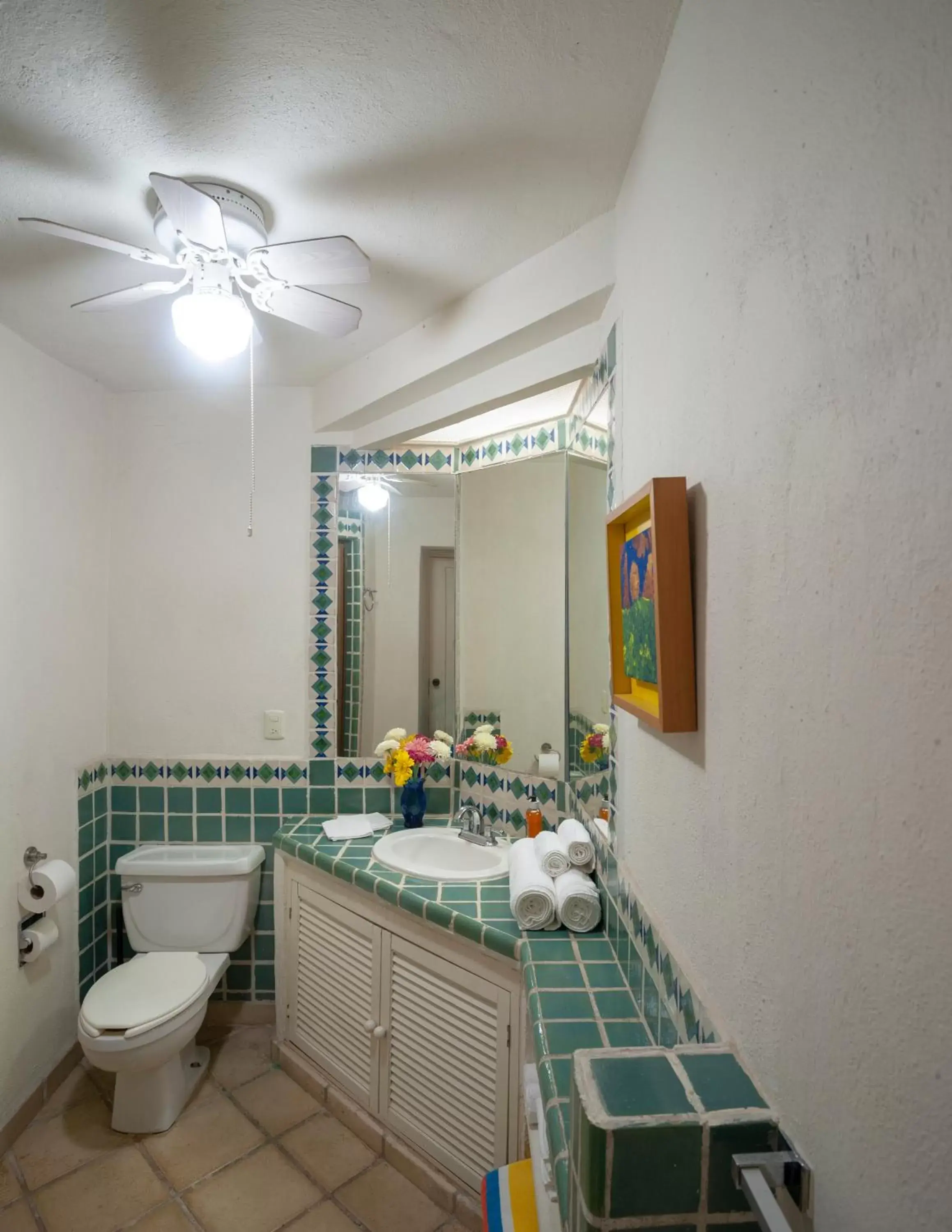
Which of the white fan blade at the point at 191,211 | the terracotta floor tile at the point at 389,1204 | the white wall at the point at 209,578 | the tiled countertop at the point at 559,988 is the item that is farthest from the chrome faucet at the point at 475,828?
the white fan blade at the point at 191,211

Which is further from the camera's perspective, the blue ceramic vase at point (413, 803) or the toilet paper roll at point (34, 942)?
the blue ceramic vase at point (413, 803)

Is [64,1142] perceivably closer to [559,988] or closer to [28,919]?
[28,919]

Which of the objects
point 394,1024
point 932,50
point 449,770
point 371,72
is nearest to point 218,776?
point 449,770

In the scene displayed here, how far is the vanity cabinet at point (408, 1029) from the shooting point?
1620mm

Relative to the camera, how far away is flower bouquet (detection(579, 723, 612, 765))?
67.7 inches

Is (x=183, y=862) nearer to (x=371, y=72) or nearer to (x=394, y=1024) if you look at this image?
(x=394, y=1024)

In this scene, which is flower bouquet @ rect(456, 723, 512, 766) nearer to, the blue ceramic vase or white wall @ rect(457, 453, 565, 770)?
white wall @ rect(457, 453, 565, 770)

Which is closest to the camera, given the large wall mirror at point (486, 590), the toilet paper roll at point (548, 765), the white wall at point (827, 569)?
the white wall at point (827, 569)

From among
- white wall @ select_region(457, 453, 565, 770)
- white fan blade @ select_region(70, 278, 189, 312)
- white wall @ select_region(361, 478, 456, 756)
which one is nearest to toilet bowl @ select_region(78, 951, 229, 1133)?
white wall @ select_region(361, 478, 456, 756)

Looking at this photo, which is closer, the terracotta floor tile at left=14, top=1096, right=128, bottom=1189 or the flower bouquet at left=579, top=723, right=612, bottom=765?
the flower bouquet at left=579, top=723, right=612, bottom=765

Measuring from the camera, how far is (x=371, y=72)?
1.14 metres

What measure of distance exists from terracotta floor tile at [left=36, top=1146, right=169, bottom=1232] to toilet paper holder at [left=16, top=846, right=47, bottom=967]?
2.03 ft

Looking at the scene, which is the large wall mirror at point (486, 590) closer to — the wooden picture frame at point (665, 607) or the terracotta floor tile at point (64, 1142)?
the wooden picture frame at point (665, 607)

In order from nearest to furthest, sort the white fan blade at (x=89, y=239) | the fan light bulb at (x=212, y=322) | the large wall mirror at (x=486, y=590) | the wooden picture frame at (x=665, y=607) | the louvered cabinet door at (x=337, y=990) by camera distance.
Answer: the wooden picture frame at (x=665, y=607)
the white fan blade at (x=89, y=239)
the fan light bulb at (x=212, y=322)
the louvered cabinet door at (x=337, y=990)
the large wall mirror at (x=486, y=590)
